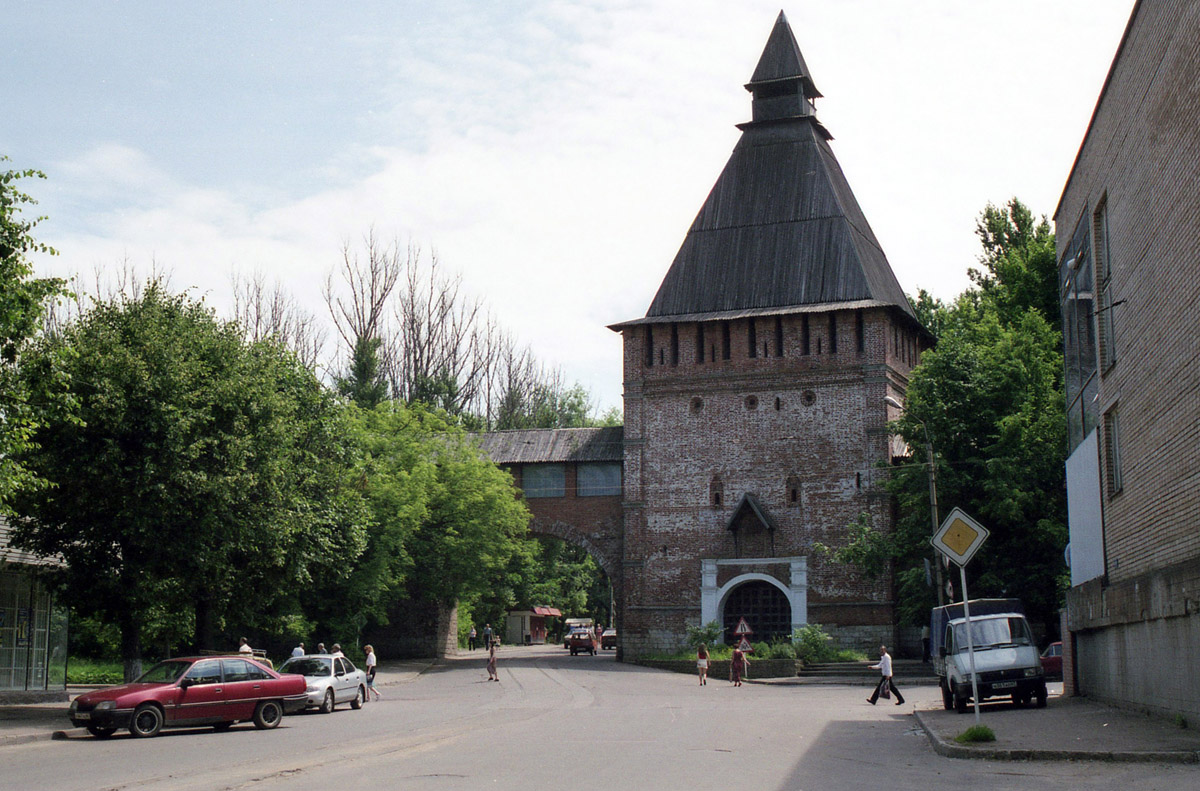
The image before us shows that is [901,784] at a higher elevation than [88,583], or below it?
below

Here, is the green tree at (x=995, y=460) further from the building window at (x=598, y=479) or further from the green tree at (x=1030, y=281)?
the building window at (x=598, y=479)

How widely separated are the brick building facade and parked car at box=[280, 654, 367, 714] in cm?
1499

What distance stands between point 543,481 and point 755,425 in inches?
378

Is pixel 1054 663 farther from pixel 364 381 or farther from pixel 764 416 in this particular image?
pixel 364 381

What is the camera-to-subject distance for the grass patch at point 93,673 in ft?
128

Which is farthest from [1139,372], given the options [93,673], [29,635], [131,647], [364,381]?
[364,381]

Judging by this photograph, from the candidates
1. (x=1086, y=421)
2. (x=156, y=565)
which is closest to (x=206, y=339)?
(x=156, y=565)

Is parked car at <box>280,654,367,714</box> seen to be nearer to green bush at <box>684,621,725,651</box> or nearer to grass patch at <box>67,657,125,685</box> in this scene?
grass patch at <box>67,657,125,685</box>

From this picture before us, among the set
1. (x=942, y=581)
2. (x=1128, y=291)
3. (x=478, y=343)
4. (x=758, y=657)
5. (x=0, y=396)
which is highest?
(x=478, y=343)

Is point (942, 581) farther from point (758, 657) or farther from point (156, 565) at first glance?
point (156, 565)

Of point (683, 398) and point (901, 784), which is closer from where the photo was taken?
point (901, 784)

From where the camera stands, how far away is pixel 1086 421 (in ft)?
78.6

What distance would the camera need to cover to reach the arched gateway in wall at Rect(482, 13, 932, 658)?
46.9 meters

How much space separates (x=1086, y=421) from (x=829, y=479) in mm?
23253
